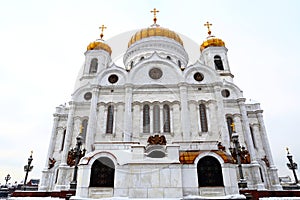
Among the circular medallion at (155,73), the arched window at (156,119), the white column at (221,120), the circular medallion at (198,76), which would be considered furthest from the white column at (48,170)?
the white column at (221,120)

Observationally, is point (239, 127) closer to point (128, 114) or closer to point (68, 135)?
point (128, 114)

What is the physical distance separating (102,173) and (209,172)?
5683 mm

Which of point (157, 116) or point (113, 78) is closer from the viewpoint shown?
point (157, 116)

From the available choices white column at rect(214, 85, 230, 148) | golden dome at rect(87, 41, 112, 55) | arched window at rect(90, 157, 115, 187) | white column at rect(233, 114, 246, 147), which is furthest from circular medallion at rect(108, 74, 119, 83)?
white column at rect(233, 114, 246, 147)

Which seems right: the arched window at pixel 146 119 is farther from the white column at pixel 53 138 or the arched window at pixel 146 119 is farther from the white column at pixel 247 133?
the white column at pixel 53 138

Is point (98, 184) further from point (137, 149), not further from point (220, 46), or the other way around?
point (220, 46)

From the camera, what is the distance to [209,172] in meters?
10.8

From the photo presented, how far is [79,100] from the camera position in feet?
72.5

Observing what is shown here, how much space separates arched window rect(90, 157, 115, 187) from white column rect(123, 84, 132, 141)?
763cm

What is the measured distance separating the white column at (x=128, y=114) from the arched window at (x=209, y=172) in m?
9.02

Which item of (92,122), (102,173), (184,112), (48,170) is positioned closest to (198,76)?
(184,112)

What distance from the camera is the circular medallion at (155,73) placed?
21.8 meters

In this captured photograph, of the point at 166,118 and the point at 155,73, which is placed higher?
the point at 155,73

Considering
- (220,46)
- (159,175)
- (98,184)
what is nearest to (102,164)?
(98,184)
